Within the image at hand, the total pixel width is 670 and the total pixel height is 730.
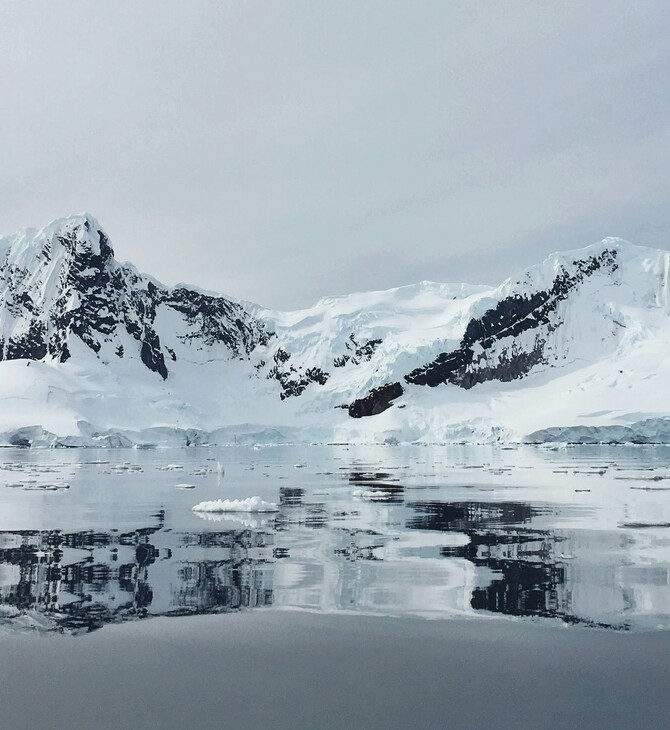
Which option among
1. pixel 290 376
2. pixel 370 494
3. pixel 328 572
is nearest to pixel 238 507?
pixel 370 494

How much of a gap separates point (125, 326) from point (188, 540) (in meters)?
144

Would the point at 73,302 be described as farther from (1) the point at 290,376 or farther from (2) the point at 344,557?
(2) the point at 344,557

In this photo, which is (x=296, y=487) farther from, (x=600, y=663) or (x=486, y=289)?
(x=486, y=289)

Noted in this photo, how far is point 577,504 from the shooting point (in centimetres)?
2144

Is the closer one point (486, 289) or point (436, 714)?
point (436, 714)

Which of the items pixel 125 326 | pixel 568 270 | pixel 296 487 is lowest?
pixel 296 487

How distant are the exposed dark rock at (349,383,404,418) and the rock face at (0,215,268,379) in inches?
1803

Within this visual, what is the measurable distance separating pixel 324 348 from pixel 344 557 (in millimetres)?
140004

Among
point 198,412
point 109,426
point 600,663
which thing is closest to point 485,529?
point 600,663

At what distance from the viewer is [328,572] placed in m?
11.2

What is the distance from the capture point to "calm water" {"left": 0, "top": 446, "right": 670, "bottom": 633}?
8.93m

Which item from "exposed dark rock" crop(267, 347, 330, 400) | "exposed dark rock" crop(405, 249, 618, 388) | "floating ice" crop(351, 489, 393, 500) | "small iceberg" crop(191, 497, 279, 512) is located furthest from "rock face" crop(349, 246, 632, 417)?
"small iceberg" crop(191, 497, 279, 512)

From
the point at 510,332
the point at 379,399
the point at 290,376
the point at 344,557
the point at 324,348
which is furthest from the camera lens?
the point at 290,376

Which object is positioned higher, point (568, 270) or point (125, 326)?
point (568, 270)
